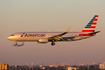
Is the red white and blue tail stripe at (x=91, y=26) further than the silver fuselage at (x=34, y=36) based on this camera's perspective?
Yes

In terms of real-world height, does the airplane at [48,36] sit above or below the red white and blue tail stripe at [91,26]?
below

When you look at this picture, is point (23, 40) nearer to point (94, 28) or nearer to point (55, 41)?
point (55, 41)

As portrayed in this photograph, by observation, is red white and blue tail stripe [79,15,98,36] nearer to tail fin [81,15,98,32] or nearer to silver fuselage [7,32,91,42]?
tail fin [81,15,98,32]

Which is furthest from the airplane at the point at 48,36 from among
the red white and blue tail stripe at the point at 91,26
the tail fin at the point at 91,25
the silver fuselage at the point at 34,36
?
the tail fin at the point at 91,25

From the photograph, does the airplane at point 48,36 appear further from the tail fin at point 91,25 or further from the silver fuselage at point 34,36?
the tail fin at point 91,25

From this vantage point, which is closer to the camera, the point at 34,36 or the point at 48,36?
the point at 34,36

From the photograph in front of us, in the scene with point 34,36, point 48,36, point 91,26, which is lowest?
point 48,36

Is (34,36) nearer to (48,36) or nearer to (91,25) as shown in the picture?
(48,36)

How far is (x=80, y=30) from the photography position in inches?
3150

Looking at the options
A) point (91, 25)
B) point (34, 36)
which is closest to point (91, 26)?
point (91, 25)

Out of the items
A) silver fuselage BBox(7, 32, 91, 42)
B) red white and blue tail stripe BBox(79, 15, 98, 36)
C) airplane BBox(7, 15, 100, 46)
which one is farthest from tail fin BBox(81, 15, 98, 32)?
silver fuselage BBox(7, 32, 91, 42)

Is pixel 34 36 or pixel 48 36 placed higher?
pixel 34 36

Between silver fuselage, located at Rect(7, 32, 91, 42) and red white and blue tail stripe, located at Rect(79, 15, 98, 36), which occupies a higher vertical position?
red white and blue tail stripe, located at Rect(79, 15, 98, 36)

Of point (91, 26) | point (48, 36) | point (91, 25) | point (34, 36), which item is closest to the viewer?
point (34, 36)
